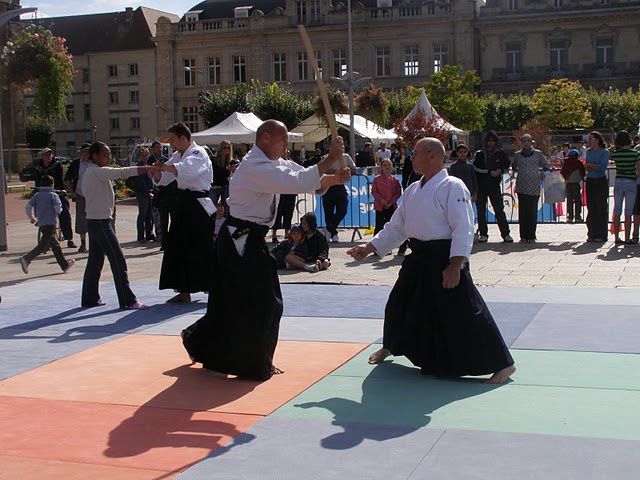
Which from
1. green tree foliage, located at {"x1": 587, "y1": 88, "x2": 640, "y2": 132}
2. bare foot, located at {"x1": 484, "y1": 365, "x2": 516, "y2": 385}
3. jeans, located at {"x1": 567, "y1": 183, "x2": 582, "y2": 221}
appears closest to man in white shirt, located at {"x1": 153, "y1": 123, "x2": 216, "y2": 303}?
bare foot, located at {"x1": 484, "y1": 365, "x2": 516, "y2": 385}

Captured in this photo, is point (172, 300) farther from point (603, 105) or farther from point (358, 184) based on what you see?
point (603, 105)

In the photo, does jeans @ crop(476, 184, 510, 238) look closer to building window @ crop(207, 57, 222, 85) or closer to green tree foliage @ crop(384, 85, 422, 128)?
green tree foliage @ crop(384, 85, 422, 128)

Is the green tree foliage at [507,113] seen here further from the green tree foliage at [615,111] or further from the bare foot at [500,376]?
the bare foot at [500,376]

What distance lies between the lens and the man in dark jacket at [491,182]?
16.2m

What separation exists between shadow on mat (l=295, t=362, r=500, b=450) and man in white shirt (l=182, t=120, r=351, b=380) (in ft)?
2.56

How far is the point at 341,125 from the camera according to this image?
33.2 meters

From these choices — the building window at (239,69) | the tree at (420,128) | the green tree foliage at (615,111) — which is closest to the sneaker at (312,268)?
the tree at (420,128)

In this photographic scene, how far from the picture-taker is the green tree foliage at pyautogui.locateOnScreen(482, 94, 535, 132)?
58594 millimetres

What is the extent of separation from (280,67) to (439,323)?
64659 millimetres

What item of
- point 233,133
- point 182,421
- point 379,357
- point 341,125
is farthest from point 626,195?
point 341,125

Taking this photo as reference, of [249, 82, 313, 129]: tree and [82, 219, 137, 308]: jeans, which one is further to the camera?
[249, 82, 313, 129]: tree

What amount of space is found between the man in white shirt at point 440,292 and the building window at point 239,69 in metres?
64.8

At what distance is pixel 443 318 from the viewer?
664 centimetres

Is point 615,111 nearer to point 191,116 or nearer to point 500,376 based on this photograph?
point 191,116
